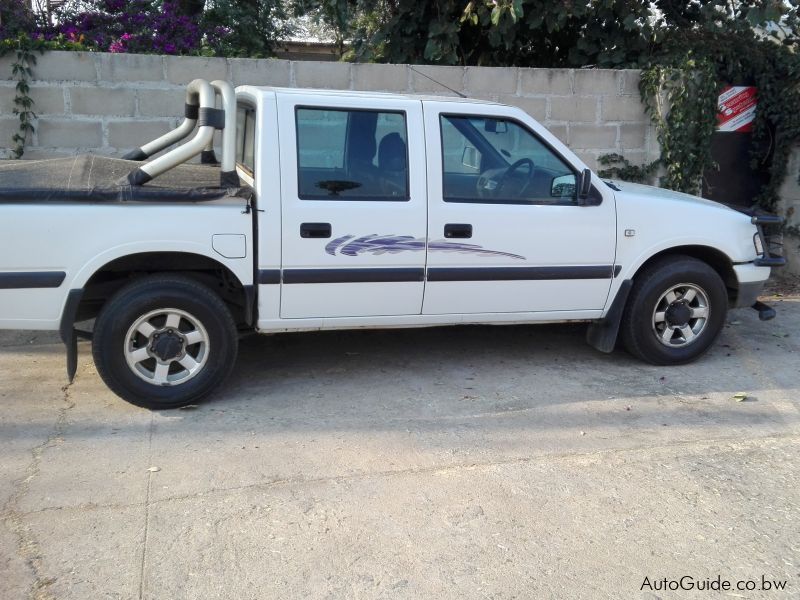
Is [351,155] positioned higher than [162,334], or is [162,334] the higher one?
[351,155]

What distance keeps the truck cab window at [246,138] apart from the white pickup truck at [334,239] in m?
0.03

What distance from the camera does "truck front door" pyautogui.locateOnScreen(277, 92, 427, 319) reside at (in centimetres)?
465

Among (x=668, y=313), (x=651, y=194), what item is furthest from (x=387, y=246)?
(x=668, y=313)

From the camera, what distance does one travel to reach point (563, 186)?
5.16m

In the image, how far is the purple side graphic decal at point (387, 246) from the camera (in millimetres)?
4715

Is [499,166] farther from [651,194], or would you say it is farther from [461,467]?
[461,467]

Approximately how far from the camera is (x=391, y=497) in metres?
3.70

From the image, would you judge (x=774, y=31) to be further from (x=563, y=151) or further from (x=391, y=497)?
(x=391, y=497)

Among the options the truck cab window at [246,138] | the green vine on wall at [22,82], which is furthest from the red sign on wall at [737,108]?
the green vine on wall at [22,82]

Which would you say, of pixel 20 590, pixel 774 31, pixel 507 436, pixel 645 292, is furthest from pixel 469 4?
pixel 20 590

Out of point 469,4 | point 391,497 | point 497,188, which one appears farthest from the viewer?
point 469,4

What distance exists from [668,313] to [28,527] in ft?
14.0

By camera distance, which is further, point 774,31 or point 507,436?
point 774,31

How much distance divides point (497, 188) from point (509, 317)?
34.5 inches
